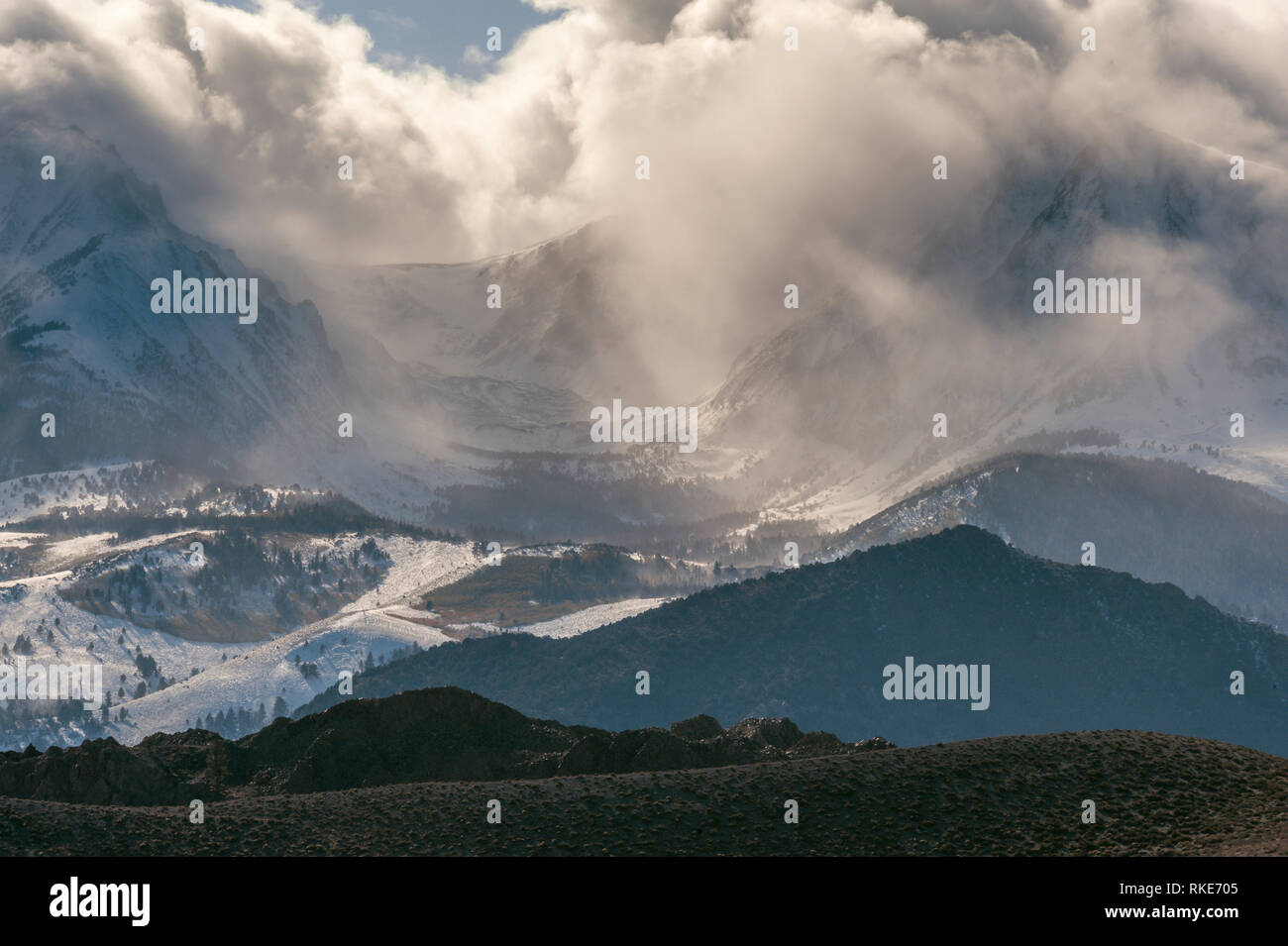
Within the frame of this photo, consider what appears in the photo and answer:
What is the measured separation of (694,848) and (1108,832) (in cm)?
3046

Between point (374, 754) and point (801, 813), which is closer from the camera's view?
point (801, 813)

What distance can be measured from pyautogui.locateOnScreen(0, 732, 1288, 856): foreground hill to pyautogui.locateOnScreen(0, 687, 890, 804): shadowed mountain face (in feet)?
46.4

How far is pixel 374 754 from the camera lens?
7160 inches

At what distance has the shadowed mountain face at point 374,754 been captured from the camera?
6703 inches

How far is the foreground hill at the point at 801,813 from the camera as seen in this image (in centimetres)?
14288

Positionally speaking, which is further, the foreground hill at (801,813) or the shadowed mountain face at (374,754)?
the shadowed mountain face at (374,754)

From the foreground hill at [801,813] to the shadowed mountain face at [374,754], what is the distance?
14142mm

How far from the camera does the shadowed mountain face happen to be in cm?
17025

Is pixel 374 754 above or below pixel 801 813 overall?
above

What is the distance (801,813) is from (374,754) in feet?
159

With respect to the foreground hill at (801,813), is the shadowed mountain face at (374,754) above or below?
above
